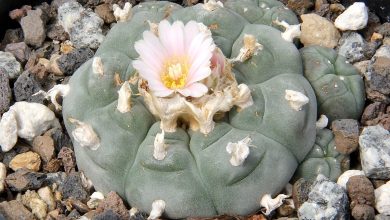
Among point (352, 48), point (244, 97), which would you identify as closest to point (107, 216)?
point (244, 97)

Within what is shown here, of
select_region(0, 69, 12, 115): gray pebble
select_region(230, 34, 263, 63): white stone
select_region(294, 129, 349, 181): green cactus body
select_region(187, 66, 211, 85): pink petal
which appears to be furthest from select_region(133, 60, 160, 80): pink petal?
select_region(0, 69, 12, 115): gray pebble

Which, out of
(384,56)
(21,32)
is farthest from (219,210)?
(21,32)

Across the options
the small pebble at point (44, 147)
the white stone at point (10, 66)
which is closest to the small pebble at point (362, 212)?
the small pebble at point (44, 147)

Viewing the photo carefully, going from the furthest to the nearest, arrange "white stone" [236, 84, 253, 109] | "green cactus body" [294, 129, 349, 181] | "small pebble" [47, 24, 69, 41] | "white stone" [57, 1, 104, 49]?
"small pebble" [47, 24, 69, 41] < "white stone" [57, 1, 104, 49] < "green cactus body" [294, 129, 349, 181] < "white stone" [236, 84, 253, 109]

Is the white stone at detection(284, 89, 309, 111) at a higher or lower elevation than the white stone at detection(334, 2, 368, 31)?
higher

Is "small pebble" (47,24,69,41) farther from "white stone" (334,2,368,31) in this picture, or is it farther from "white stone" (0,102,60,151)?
"white stone" (334,2,368,31)

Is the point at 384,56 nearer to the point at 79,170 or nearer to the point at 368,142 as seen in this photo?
the point at 368,142

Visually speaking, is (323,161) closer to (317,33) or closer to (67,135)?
(317,33)

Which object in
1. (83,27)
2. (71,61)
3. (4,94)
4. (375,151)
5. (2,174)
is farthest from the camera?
(83,27)
